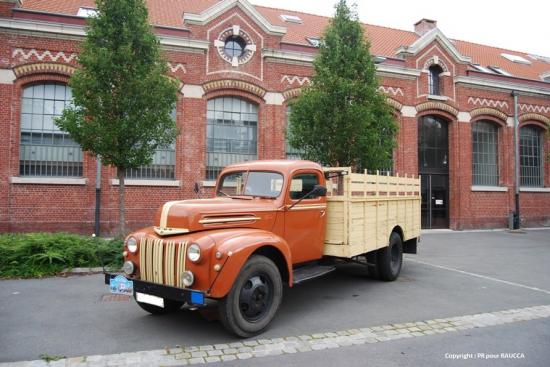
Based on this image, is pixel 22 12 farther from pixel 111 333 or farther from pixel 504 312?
pixel 504 312

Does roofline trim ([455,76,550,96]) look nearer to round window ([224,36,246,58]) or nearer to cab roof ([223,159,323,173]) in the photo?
round window ([224,36,246,58])

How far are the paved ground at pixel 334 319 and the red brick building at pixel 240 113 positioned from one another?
269 inches

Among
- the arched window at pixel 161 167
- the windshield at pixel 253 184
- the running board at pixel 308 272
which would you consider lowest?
the running board at pixel 308 272

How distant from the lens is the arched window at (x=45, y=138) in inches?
548

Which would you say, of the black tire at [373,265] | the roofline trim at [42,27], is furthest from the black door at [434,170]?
the roofline trim at [42,27]

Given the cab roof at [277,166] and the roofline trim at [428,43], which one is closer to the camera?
the cab roof at [277,166]

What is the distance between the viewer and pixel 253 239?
5.00 meters

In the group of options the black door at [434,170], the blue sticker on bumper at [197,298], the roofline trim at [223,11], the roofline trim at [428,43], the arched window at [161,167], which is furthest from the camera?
the black door at [434,170]

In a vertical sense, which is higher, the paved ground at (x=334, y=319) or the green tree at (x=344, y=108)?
the green tree at (x=344, y=108)

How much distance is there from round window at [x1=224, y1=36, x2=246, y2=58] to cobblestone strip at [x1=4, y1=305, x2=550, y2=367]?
1333 centimetres

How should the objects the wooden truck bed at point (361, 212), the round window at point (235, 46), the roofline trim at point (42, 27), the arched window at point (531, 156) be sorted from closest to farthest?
the wooden truck bed at point (361, 212) < the roofline trim at point (42, 27) < the round window at point (235, 46) < the arched window at point (531, 156)

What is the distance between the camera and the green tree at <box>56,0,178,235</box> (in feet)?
32.0

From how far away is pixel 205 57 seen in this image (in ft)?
51.6

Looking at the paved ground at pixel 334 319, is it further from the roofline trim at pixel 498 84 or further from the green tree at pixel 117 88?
the roofline trim at pixel 498 84
